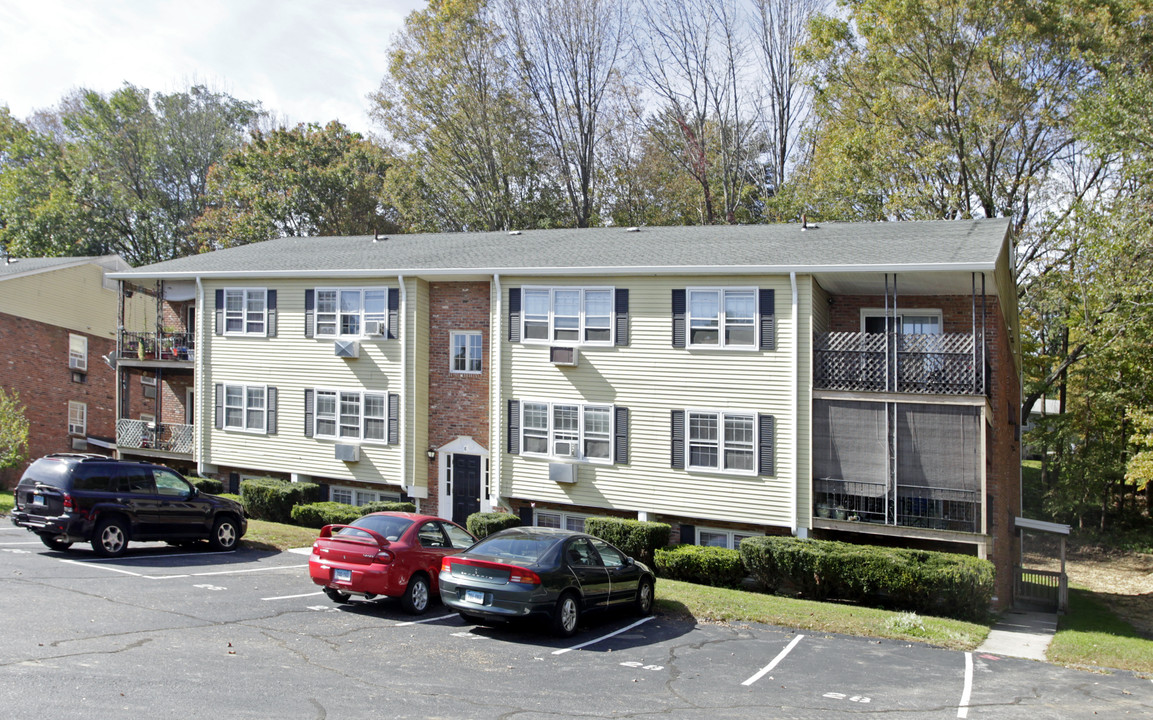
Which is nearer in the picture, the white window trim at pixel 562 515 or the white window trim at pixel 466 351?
the white window trim at pixel 562 515

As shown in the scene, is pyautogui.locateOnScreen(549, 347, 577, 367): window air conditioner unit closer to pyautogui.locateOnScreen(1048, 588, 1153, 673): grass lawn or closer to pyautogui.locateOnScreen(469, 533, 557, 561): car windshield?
pyautogui.locateOnScreen(469, 533, 557, 561): car windshield

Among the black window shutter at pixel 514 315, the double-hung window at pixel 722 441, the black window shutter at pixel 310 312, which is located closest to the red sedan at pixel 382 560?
the double-hung window at pixel 722 441

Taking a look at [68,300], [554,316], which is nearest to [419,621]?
[554,316]

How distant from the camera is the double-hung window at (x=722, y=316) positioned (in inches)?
766

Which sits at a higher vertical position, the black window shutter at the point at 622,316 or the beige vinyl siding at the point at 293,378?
the black window shutter at the point at 622,316

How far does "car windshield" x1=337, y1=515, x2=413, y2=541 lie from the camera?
13.1m

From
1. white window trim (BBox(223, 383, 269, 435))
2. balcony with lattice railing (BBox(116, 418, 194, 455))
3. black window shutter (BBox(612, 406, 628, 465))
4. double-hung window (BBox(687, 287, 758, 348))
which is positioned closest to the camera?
double-hung window (BBox(687, 287, 758, 348))

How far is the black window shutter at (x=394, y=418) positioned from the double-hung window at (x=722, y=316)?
791cm

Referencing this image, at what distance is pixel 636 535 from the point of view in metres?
18.8

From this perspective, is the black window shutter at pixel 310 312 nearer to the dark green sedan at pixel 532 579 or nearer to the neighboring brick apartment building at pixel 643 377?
the neighboring brick apartment building at pixel 643 377

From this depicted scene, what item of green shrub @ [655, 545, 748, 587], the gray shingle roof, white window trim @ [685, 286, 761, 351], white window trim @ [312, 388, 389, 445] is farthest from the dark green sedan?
white window trim @ [312, 388, 389, 445]

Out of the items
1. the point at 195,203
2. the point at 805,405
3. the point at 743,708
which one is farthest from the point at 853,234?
the point at 195,203

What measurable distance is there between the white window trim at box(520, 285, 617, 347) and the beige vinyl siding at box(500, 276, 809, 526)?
0.42 ft

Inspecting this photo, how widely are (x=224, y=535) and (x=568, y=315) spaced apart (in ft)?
29.6
